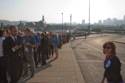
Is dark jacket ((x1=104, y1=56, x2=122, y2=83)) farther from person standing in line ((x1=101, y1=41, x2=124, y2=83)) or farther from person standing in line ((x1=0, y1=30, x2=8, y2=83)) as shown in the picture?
person standing in line ((x1=0, y1=30, x2=8, y2=83))

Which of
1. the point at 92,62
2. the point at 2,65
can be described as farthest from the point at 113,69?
the point at 92,62

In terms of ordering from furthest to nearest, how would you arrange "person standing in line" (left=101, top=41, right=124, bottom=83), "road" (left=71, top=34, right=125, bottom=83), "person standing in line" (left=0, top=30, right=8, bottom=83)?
"road" (left=71, top=34, right=125, bottom=83), "person standing in line" (left=0, top=30, right=8, bottom=83), "person standing in line" (left=101, top=41, right=124, bottom=83)

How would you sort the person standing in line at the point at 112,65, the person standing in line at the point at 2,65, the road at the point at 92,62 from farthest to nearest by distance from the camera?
the road at the point at 92,62 < the person standing in line at the point at 2,65 < the person standing in line at the point at 112,65

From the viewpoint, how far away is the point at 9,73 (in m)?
11.8

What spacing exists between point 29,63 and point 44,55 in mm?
6029

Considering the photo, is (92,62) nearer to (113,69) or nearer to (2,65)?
(2,65)

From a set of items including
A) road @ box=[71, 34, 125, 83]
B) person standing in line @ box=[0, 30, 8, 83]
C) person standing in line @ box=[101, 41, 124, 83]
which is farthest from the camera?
road @ box=[71, 34, 125, 83]

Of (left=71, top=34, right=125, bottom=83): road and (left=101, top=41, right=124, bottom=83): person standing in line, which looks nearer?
(left=101, top=41, right=124, bottom=83): person standing in line

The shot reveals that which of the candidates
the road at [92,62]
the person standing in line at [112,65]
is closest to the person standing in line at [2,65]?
the road at [92,62]

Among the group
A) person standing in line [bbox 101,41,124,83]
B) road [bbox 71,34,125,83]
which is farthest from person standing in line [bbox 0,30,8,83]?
person standing in line [bbox 101,41,124,83]

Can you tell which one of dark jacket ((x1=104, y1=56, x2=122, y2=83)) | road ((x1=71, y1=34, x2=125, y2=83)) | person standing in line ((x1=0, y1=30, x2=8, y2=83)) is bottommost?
road ((x1=71, y1=34, x2=125, y2=83))

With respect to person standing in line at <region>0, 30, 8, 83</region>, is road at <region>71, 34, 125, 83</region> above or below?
below

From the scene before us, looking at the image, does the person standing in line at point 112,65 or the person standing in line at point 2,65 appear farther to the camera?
the person standing in line at point 2,65

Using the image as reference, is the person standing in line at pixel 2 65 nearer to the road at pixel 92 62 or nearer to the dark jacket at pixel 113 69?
the road at pixel 92 62
